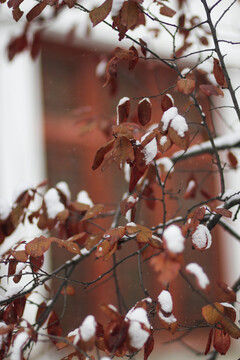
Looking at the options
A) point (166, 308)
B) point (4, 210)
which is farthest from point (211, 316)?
point (4, 210)

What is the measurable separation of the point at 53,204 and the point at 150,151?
646 millimetres

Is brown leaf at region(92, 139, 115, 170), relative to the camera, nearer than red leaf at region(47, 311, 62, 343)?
Yes

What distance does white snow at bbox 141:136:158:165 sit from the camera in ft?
3.81

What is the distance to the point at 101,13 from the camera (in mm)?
1094

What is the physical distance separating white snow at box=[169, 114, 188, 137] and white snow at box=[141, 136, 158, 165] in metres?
0.10

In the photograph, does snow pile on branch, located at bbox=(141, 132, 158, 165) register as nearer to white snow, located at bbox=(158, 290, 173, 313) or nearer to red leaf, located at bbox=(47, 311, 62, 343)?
white snow, located at bbox=(158, 290, 173, 313)

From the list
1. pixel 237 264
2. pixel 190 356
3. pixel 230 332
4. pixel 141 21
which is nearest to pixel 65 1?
pixel 141 21

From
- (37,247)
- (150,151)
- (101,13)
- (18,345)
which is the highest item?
(101,13)

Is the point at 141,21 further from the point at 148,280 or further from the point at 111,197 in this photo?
the point at 111,197

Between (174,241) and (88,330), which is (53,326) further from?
(174,241)

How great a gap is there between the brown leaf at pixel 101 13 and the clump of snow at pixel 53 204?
80 centimetres

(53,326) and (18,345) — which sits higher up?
(18,345)

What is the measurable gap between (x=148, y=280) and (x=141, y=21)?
1.37 m

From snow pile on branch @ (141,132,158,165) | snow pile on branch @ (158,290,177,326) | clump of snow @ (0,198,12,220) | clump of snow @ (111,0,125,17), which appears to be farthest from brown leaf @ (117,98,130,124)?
clump of snow @ (0,198,12,220)
